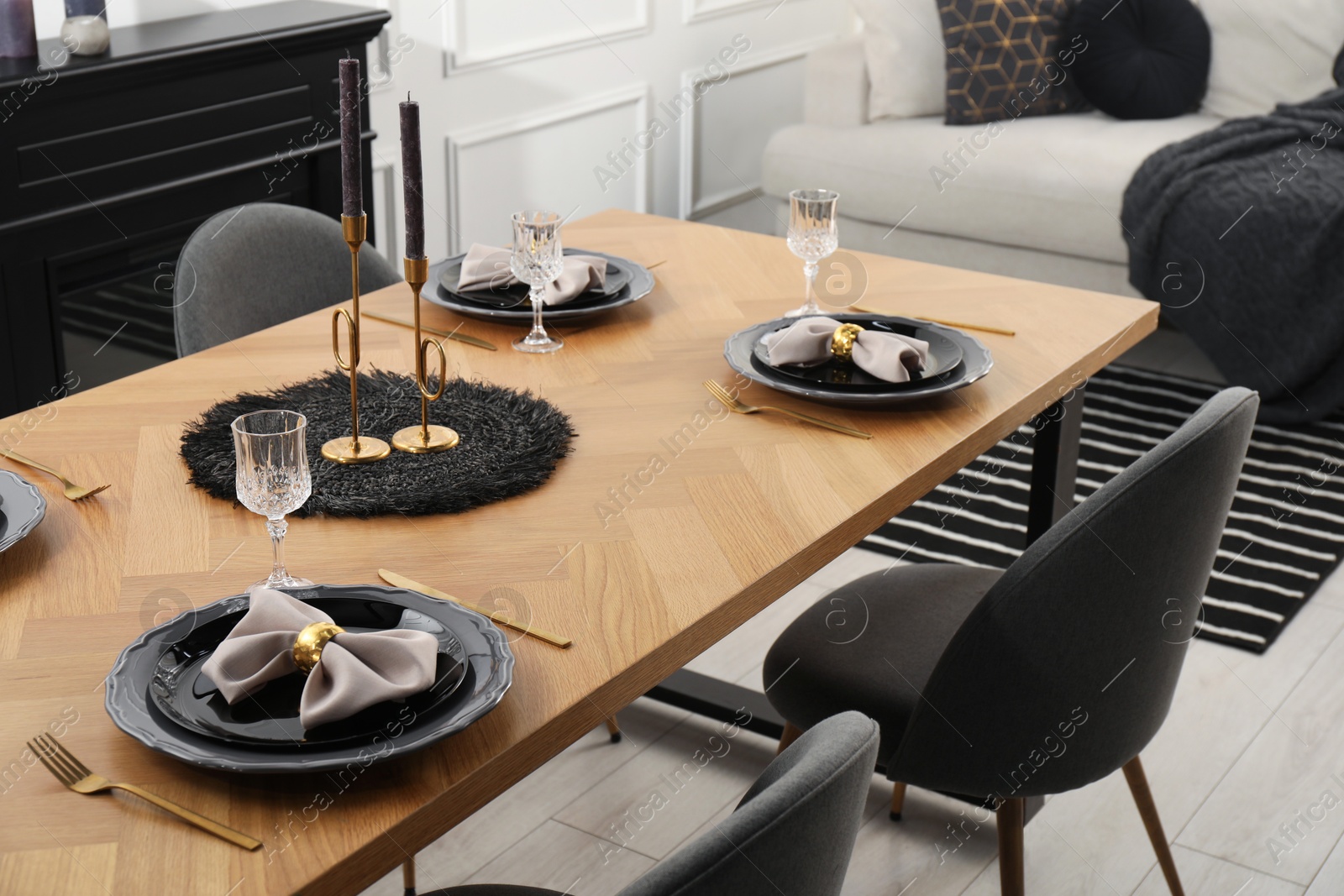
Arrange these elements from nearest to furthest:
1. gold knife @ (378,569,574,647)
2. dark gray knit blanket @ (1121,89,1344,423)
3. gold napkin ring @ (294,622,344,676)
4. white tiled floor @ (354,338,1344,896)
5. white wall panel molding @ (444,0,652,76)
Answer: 1. gold napkin ring @ (294,622,344,676)
2. gold knife @ (378,569,574,647)
3. white tiled floor @ (354,338,1344,896)
4. dark gray knit blanket @ (1121,89,1344,423)
5. white wall panel molding @ (444,0,652,76)

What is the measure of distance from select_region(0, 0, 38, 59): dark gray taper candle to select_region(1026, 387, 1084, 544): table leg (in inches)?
72.1

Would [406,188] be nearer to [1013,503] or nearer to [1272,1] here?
[1013,503]

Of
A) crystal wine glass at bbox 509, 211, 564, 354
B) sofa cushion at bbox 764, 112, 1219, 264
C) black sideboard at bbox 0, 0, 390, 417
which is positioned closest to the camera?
crystal wine glass at bbox 509, 211, 564, 354

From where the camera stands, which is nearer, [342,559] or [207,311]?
[342,559]

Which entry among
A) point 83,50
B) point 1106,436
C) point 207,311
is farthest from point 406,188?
point 1106,436

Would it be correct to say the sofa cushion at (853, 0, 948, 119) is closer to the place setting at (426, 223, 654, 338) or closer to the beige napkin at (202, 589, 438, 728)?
the place setting at (426, 223, 654, 338)

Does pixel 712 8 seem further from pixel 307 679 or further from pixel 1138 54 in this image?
pixel 307 679

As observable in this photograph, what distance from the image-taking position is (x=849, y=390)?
148 centimetres

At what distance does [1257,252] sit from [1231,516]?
0.85 metres

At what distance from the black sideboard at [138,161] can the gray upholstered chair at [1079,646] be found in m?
1.68

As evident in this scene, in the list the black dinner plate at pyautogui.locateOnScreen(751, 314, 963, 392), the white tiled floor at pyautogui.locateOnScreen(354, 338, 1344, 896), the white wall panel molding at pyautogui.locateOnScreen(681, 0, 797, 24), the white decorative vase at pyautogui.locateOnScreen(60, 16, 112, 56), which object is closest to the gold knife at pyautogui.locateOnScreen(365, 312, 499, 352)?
the black dinner plate at pyautogui.locateOnScreen(751, 314, 963, 392)

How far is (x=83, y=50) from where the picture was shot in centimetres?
240

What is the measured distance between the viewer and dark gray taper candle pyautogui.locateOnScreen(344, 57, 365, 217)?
45.2 inches

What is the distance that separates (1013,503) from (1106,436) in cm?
47
